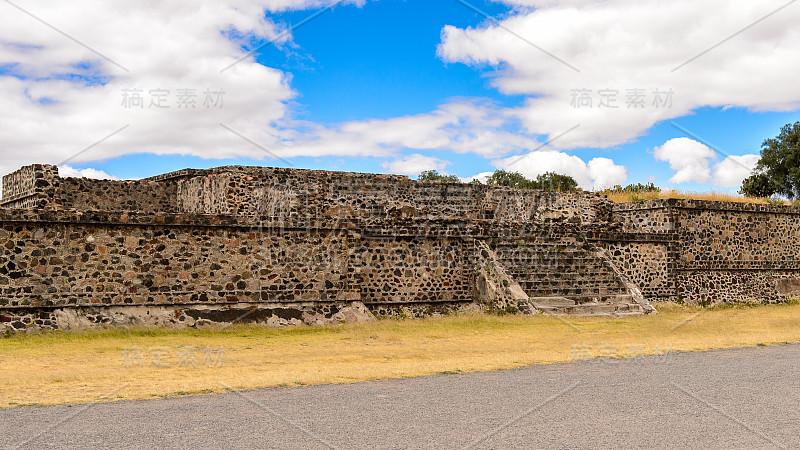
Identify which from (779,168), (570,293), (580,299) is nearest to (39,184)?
(570,293)

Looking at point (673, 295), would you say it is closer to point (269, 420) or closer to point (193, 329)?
point (193, 329)

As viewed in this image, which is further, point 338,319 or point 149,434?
point 338,319

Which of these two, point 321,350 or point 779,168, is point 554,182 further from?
point 321,350

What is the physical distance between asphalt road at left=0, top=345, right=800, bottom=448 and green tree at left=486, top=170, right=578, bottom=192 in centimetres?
4186

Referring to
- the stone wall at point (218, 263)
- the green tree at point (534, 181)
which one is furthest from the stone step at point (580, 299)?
the green tree at point (534, 181)

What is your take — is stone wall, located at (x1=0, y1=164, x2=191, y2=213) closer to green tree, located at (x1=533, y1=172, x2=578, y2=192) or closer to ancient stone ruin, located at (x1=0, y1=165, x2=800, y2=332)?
ancient stone ruin, located at (x1=0, y1=165, x2=800, y2=332)

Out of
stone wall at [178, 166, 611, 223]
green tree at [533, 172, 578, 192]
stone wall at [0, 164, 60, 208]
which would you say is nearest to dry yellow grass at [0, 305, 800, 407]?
stone wall at [178, 166, 611, 223]

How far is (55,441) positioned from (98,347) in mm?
6834

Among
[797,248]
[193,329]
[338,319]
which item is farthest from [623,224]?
[193,329]

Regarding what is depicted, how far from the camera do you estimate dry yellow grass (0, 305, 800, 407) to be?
8516 mm

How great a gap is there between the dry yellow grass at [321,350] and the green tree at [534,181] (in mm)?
32773

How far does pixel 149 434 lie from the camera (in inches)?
224

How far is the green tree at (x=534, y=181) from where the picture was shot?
49906mm

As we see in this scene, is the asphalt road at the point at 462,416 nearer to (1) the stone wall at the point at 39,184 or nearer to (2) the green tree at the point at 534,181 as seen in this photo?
(1) the stone wall at the point at 39,184
